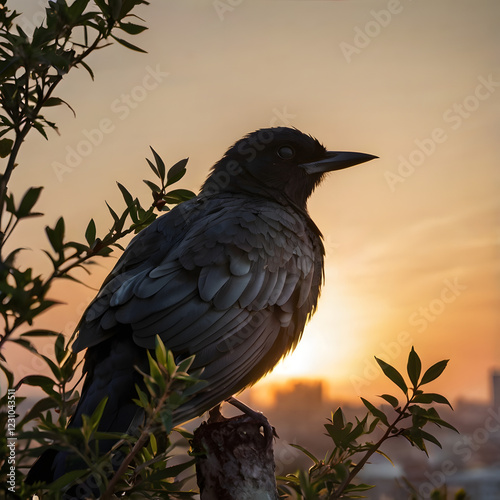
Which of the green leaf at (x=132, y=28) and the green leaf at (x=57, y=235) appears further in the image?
the green leaf at (x=132, y=28)

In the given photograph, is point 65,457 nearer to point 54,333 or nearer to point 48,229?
point 54,333

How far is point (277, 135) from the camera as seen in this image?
3.65 metres

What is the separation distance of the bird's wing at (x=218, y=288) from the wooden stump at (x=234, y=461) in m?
0.18

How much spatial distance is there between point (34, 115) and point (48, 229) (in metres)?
0.43

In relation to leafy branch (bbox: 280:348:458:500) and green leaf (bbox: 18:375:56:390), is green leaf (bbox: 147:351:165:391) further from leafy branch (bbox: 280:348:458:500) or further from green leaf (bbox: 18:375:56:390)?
leafy branch (bbox: 280:348:458:500)

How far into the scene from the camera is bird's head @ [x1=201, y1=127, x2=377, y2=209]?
3570mm

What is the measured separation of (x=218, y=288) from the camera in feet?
8.67

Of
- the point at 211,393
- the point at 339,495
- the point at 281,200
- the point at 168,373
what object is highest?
the point at 281,200

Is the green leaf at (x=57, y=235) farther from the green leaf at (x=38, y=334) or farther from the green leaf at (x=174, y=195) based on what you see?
the green leaf at (x=174, y=195)

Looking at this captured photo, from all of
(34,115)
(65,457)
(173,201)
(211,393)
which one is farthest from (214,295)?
(34,115)

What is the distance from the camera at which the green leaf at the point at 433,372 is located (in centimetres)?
195

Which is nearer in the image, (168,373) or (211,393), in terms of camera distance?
(168,373)

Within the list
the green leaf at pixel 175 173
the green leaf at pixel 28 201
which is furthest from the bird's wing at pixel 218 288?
the green leaf at pixel 28 201

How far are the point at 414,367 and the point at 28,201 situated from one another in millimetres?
1297
